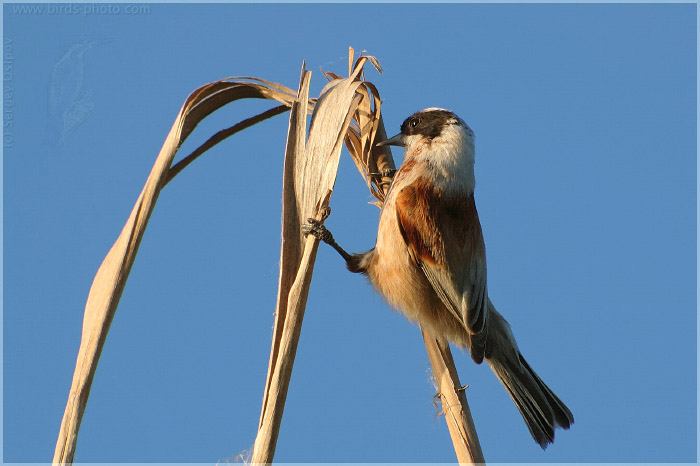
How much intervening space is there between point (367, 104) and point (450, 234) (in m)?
0.85

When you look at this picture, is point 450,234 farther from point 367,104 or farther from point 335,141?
point 335,141

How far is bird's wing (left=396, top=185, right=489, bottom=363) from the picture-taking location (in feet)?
12.0

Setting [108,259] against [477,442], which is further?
[477,442]

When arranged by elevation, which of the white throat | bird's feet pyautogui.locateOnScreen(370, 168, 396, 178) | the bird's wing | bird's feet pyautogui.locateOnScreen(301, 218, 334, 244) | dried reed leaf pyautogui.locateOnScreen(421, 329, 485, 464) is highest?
the white throat

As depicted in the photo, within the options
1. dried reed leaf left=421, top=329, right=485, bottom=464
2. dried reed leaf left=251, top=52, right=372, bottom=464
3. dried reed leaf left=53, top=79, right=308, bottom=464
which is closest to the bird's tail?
dried reed leaf left=421, top=329, right=485, bottom=464

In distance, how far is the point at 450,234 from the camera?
378cm

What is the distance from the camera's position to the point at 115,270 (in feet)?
7.50

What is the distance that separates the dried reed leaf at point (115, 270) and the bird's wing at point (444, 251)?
1258 mm

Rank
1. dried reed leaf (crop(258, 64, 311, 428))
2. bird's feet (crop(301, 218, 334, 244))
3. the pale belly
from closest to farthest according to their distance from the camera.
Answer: dried reed leaf (crop(258, 64, 311, 428)) → bird's feet (crop(301, 218, 334, 244)) → the pale belly

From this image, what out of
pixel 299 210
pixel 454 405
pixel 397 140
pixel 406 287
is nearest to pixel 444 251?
pixel 406 287

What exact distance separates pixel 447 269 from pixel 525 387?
30.2 inches

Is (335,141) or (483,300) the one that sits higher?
(335,141)

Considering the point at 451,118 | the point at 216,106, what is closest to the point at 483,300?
the point at 451,118

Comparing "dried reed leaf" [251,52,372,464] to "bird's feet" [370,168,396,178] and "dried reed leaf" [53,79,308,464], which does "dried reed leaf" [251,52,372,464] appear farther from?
"bird's feet" [370,168,396,178]
